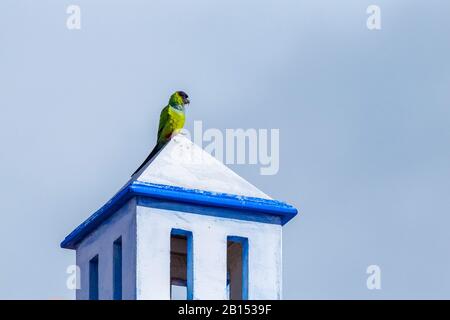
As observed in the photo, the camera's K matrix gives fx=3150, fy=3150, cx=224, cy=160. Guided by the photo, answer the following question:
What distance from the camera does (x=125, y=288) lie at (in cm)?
3200

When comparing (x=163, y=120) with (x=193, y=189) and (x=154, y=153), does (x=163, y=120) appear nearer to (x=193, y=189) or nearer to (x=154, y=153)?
(x=154, y=153)

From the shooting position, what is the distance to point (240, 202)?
32625 millimetres

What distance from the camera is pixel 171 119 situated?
113 ft

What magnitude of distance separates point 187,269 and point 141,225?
0.69 m

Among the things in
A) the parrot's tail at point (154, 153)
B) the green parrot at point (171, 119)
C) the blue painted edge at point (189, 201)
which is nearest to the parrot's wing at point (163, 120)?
the green parrot at point (171, 119)

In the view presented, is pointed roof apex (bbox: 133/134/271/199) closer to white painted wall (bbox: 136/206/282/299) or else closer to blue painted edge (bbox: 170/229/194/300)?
white painted wall (bbox: 136/206/282/299)

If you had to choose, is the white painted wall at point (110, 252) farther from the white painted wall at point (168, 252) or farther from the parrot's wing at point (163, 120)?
the parrot's wing at point (163, 120)

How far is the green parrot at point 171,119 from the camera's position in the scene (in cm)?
3409

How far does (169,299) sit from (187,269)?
0.67 metres
